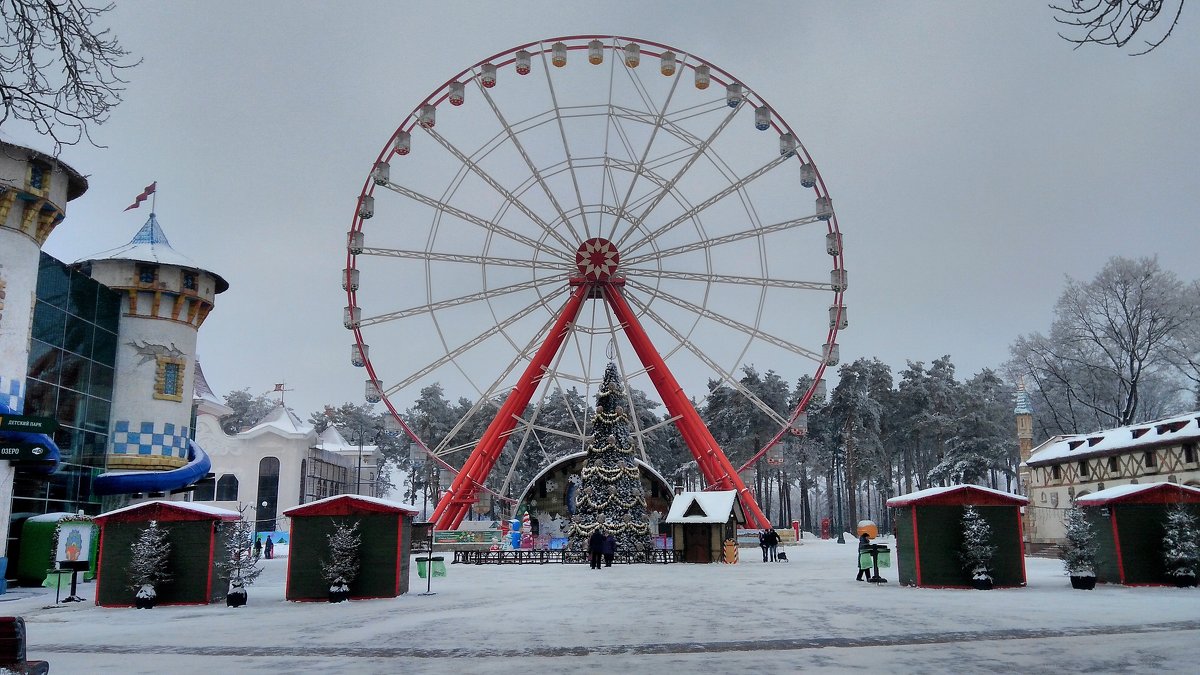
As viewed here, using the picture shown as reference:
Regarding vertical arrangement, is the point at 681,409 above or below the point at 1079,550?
above

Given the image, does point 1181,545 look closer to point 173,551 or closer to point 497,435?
point 173,551

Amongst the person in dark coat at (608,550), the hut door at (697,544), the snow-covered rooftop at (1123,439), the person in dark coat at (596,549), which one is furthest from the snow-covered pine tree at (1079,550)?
the snow-covered rooftop at (1123,439)

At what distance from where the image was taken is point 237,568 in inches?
742

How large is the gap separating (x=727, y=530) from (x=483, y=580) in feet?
44.6

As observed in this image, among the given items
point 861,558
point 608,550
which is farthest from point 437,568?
point 861,558

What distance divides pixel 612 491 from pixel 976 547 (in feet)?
55.6

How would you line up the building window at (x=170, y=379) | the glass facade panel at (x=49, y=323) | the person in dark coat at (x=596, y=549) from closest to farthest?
the glass facade panel at (x=49, y=323), the person in dark coat at (x=596, y=549), the building window at (x=170, y=379)

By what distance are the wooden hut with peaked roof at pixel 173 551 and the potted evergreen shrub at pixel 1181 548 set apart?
2104cm

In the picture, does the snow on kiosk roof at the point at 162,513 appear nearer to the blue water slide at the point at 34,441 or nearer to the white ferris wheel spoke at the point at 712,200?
the blue water slide at the point at 34,441

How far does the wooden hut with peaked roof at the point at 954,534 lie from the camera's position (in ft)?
68.0

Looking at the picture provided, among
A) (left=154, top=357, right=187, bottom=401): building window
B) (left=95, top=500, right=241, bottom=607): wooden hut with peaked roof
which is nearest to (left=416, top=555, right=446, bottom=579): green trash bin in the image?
(left=95, top=500, right=241, bottom=607): wooden hut with peaked roof

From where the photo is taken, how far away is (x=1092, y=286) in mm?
46281

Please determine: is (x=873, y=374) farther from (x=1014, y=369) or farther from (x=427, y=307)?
(x=427, y=307)

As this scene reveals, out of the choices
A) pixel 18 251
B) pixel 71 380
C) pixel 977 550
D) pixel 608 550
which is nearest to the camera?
pixel 977 550
